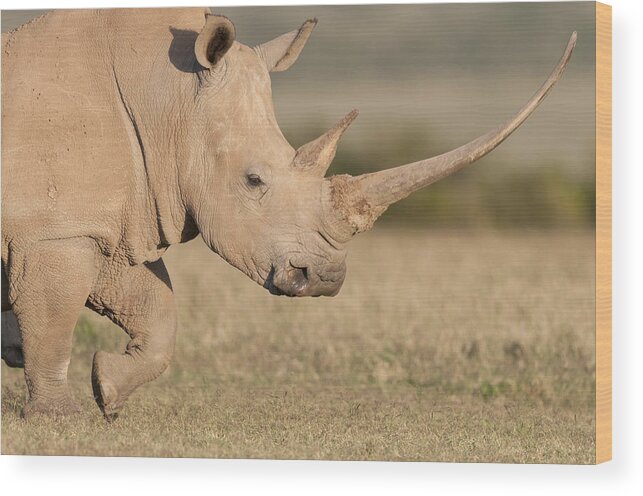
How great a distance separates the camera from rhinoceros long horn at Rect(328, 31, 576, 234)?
10945 mm

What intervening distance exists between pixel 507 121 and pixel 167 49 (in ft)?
5.97

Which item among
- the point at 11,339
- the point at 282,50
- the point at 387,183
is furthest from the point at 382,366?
the point at 11,339

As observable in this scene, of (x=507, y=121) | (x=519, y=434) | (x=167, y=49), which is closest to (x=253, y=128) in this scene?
(x=167, y=49)

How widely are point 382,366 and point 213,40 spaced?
232 cm

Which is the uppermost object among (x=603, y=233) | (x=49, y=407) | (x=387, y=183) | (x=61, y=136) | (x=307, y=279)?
(x=61, y=136)

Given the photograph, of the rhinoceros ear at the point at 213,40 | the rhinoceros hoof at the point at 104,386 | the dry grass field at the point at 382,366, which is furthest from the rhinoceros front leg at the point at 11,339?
the rhinoceros ear at the point at 213,40

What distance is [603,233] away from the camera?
1097 centimetres

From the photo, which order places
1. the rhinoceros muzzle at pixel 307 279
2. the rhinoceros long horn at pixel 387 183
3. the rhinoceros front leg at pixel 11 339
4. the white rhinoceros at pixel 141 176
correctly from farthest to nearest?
the rhinoceros front leg at pixel 11 339 < the white rhinoceros at pixel 141 176 < the rhinoceros muzzle at pixel 307 279 < the rhinoceros long horn at pixel 387 183

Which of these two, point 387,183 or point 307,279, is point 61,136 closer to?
point 307,279

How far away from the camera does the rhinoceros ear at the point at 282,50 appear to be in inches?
461

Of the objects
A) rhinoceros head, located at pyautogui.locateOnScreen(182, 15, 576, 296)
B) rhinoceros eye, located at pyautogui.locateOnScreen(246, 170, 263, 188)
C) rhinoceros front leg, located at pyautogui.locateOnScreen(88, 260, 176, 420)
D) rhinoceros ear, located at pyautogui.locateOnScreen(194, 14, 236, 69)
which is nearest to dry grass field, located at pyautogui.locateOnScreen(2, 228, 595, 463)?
rhinoceros front leg, located at pyautogui.locateOnScreen(88, 260, 176, 420)

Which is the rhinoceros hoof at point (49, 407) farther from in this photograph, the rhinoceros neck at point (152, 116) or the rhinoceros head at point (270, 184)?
the rhinoceros head at point (270, 184)

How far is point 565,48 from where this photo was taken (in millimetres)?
11086

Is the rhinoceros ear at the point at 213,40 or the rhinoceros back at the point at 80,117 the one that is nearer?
the rhinoceros ear at the point at 213,40
